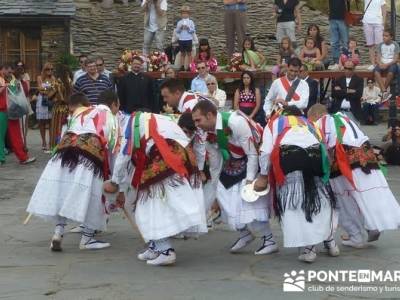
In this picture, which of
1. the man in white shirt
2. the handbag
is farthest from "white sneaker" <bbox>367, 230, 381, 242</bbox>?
the handbag

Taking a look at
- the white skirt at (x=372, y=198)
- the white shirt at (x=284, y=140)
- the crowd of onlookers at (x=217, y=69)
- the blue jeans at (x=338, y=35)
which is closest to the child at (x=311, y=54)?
the crowd of onlookers at (x=217, y=69)

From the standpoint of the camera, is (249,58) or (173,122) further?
(249,58)

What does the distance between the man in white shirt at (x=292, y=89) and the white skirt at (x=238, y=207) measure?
446cm

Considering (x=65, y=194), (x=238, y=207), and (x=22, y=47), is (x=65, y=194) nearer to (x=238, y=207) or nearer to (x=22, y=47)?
(x=238, y=207)

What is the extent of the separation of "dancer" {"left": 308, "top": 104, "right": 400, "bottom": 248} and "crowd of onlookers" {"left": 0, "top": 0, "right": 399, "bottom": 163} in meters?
4.67

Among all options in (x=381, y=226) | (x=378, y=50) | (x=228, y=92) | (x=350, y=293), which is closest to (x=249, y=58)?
(x=228, y=92)

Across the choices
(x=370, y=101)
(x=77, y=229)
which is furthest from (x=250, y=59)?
(x=77, y=229)

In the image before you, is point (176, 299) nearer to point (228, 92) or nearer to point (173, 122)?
point (173, 122)

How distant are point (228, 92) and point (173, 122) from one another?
9665mm

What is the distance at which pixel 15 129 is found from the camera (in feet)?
57.3

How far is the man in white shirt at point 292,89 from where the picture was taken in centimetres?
1477

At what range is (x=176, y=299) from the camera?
8.63 metres

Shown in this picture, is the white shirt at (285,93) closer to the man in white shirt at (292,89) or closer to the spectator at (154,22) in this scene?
the man in white shirt at (292,89)

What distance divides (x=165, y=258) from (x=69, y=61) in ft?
45.2
